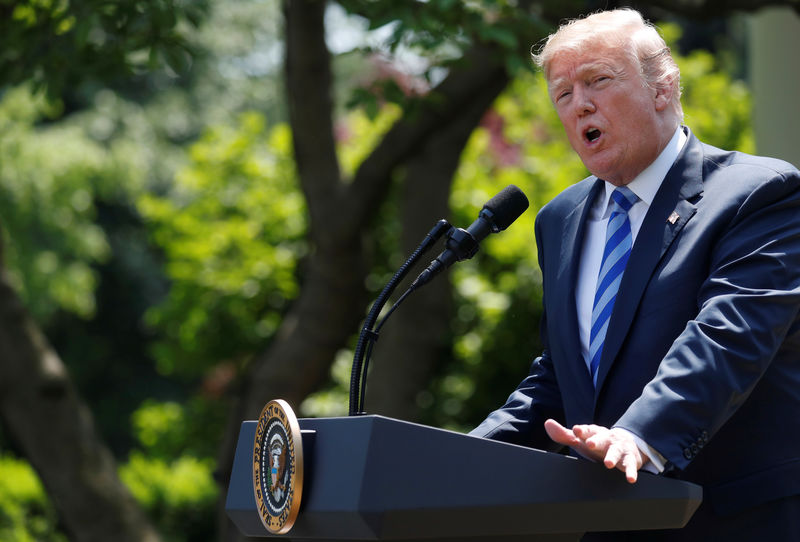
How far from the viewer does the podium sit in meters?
1.51

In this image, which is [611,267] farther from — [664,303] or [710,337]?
[710,337]

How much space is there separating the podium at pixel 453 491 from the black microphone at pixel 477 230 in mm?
454

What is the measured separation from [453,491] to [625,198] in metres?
0.87

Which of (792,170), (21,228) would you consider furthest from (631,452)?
(21,228)

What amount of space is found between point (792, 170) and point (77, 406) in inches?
164

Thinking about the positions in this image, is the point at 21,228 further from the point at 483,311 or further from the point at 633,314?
the point at 633,314

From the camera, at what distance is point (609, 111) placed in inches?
81.7

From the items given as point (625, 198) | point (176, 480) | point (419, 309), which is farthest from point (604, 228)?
point (176, 480)

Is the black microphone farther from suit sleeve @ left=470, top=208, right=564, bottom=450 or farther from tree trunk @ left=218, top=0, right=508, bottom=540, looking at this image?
tree trunk @ left=218, top=0, right=508, bottom=540

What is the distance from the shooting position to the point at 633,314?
1.95 meters

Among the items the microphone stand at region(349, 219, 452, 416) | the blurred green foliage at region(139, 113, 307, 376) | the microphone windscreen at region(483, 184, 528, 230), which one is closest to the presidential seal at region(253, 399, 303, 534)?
the microphone stand at region(349, 219, 452, 416)

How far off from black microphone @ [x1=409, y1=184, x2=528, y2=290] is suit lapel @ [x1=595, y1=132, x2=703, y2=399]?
10.6 inches

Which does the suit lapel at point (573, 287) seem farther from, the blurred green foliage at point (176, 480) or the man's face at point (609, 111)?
the blurred green foliage at point (176, 480)

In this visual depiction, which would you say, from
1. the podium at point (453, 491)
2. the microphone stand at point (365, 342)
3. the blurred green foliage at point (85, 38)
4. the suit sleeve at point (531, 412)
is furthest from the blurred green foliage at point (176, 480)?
the podium at point (453, 491)
